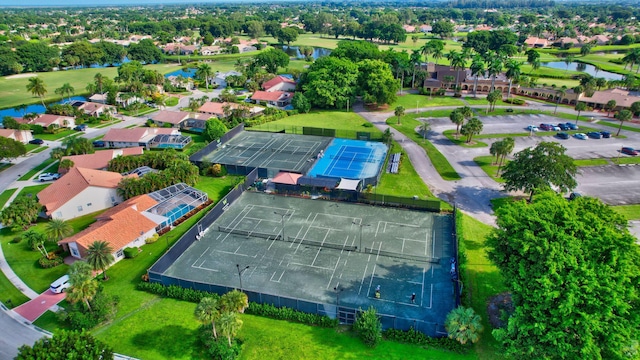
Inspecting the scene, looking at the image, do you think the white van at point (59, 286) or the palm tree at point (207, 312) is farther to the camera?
the white van at point (59, 286)

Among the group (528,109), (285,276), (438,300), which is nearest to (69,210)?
(285,276)

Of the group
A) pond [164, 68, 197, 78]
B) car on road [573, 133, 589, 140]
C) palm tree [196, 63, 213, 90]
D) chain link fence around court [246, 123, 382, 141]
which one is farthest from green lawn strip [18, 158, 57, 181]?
car on road [573, 133, 589, 140]

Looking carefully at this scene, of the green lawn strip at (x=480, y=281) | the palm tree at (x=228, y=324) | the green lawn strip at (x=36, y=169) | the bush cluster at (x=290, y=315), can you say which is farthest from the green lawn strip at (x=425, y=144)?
the green lawn strip at (x=36, y=169)

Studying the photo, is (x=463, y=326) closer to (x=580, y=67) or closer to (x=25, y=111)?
(x=25, y=111)

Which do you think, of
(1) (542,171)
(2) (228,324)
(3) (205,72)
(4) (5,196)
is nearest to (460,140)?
(1) (542,171)

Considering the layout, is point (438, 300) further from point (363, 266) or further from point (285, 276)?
point (285, 276)

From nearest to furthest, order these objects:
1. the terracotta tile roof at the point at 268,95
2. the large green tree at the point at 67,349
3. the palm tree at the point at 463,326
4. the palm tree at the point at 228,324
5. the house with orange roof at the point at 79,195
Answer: the large green tree at the point at 67,349, the palm tree at the point at 228,324, the palm tree at the point at 463,326, the house with orange roof at the point at 79,195, the terracotta tile roof at the point at 268,95

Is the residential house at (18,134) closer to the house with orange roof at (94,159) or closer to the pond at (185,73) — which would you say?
the house with orange roof at (94,159)
